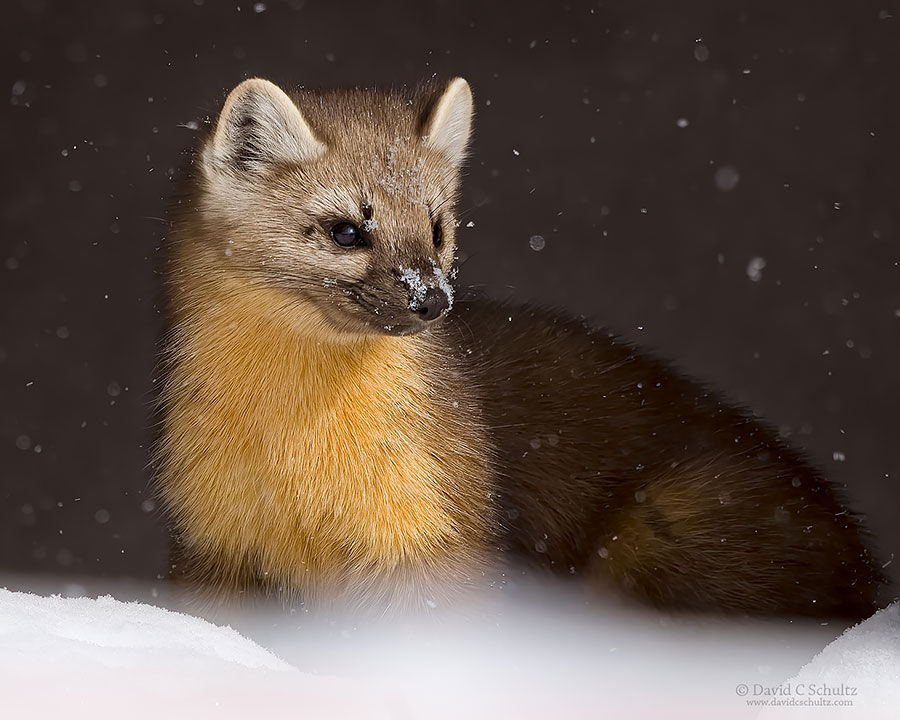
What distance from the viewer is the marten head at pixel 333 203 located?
237 centimetres

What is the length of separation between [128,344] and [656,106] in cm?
187

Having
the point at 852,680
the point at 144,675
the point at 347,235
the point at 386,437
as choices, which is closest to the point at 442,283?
the point at 347,235

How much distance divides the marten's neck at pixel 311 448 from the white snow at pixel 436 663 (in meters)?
0.17

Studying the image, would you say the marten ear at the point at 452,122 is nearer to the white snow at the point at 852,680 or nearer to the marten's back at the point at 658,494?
the marten's back at the point at 658,494

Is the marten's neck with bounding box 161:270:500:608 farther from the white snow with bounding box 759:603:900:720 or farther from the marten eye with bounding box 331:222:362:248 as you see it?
the white snow with bounding box 759:603:900:720

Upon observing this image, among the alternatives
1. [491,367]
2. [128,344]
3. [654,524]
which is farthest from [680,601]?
[128,344]

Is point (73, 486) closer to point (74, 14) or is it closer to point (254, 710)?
point (74, 14)

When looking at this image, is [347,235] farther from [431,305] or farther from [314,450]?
[314,450]

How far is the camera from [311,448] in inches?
102

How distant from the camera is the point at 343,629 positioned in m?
2.70

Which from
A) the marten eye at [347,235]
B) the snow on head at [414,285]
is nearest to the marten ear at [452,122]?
the marten eye at [347,235]

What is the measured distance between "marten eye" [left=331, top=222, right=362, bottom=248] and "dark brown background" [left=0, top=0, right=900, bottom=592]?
139 centimetres

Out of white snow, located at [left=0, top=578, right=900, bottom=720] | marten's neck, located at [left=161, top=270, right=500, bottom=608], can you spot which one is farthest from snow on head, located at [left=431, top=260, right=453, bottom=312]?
white snow, located at [left=0, top=578, right=900, bottom=720]

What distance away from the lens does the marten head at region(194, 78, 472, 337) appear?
237 cm
